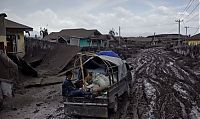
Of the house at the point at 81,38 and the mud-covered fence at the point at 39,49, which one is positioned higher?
the house at the point at 81,38

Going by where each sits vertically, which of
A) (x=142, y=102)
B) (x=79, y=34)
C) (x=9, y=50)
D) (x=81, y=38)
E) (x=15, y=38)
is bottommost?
(x=142, y=102)

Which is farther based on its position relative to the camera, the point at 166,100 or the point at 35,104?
the point at 35,104

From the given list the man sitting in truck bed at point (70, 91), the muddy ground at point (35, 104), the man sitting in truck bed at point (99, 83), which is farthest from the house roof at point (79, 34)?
the man sitting in truck bed at point (70, 91)

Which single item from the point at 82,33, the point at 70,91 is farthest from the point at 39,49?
the point at 82,33

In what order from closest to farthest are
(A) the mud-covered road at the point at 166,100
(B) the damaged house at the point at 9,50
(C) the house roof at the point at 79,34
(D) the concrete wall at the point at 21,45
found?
1. (A) the mud-covered road at the point at 166,100
2. (B) the damaged house at the point at 9,50
3. (D) the concrete wall at the point at 21,45
4. (C) the house roof at the point at 79,34

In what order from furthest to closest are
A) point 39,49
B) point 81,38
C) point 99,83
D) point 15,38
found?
point 81,38 < point 15,38 < point 39,49 < point 99,83

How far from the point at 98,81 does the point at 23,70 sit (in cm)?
1150

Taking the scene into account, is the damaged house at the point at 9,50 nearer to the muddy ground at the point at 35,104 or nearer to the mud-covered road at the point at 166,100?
the muddy ground at the point at 35,104

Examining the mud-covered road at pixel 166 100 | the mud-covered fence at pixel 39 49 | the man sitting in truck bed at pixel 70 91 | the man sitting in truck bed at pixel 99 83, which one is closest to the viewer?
the man sitting in truck bed at pixel 70 91

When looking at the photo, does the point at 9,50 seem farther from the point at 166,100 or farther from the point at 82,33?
the point at 82,33

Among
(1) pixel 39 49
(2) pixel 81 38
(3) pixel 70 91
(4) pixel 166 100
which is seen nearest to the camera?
(3) pixel 70 91

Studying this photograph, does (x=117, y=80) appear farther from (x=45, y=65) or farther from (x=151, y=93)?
(x=45, y=65)

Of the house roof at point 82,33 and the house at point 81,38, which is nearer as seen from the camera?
the house at point 81,38

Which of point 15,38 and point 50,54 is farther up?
point 15,38
